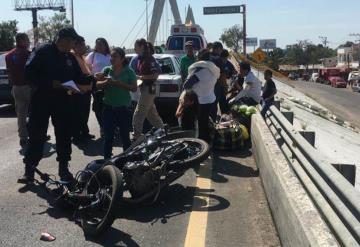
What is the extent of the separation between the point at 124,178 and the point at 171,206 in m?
0.70

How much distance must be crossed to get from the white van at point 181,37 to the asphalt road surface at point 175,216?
15676 millimetres

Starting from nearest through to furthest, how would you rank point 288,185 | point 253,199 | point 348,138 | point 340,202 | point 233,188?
point 340,202
point 288,185
point 253,199
point 233,188
point 348,138

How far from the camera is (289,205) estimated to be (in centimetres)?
426

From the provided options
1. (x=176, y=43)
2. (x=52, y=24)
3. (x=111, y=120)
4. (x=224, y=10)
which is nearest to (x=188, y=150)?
(x=111, y=120)

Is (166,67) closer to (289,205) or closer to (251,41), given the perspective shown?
(289,205)

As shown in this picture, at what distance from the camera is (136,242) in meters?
4.78

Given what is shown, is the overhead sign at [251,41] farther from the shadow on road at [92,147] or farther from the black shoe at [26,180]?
the black shoe at [26,180]

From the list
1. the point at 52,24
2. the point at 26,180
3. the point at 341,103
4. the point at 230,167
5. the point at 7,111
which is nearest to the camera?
the point at 26,180

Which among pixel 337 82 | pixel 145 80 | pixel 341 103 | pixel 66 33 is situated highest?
pixel 66 33

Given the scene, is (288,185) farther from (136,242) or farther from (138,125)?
(138,125)

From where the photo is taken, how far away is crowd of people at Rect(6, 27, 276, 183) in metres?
6.27

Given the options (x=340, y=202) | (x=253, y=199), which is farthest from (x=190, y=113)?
(x=340, y=202)

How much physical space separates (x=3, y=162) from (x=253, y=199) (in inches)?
157

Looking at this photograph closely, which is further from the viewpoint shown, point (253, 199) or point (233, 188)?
point (233, 188)
